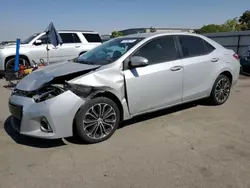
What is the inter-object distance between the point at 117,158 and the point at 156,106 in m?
1.44

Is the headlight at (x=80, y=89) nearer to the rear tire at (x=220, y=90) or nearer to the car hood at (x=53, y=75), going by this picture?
the car hood at (x=53, y=75)

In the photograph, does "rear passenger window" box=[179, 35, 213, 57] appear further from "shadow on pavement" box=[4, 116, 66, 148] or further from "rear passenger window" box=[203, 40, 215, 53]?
"shadow on pavement" box=[4, 116, 66, 148]

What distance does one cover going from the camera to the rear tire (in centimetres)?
560

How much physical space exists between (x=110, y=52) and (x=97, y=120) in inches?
52.9

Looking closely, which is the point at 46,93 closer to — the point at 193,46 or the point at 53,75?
the point at 53,75

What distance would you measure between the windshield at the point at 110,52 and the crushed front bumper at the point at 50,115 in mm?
1005

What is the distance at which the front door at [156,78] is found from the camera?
426 cm

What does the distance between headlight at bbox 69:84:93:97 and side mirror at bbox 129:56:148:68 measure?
0.80 metres

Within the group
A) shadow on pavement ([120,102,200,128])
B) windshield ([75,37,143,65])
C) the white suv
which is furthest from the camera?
the white suv

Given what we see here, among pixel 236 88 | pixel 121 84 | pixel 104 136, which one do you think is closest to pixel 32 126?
pixel 104 136

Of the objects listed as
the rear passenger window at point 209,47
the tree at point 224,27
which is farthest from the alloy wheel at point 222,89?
the tree at point 224,27

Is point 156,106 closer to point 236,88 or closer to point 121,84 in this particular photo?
point 121,84

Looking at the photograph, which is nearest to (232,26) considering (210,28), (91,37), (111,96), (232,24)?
(232,24)

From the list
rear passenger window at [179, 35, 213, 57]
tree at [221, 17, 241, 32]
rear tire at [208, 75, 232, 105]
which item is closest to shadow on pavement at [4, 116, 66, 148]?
rear passenger window at [179, 35, 213, 57]
